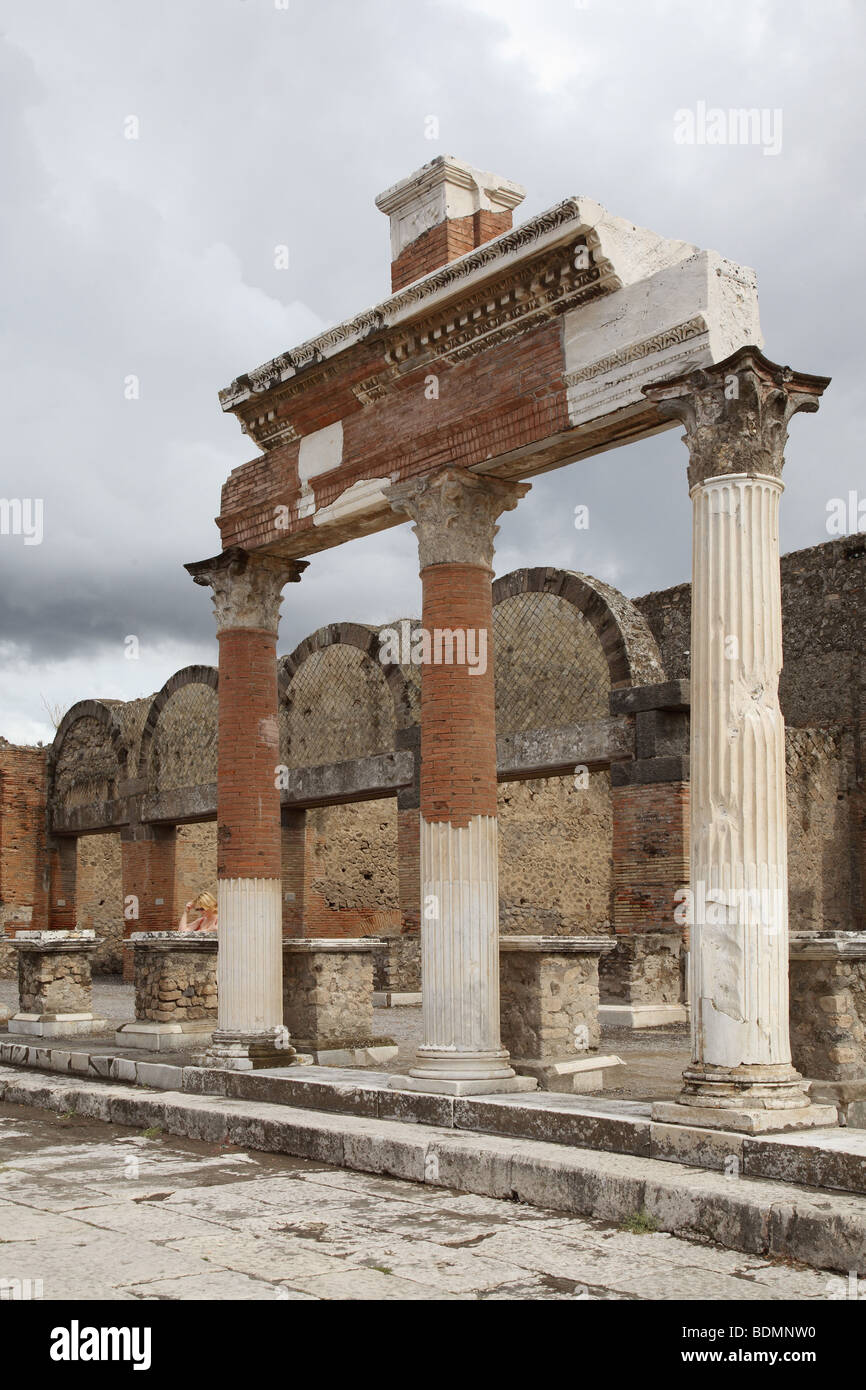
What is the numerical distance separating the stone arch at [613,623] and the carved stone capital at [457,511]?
5.66m

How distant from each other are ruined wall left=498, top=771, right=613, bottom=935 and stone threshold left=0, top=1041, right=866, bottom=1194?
10.9 meters

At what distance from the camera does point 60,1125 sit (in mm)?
8727

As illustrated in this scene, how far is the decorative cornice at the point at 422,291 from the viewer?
23.4 feet

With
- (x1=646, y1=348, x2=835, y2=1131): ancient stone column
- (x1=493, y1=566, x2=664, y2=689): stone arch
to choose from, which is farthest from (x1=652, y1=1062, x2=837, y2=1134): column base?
(x1=493, y1=566, x2=664, y2=689): stone arch

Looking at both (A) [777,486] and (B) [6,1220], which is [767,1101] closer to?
(A) [777,486]

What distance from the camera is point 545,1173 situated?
5.77 m

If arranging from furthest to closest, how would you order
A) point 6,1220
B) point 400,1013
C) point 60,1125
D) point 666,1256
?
point 400,1013 → point 60,1125 → point 6,1220 → point 666,1256

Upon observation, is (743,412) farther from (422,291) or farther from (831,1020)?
(831,1020)

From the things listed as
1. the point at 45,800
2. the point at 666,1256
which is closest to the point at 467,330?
the point at 666,1256

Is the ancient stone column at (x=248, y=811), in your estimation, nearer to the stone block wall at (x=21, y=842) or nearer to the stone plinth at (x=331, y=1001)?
the stone plinth at (x=331, y=1001)

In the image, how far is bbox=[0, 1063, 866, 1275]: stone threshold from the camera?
472 cm

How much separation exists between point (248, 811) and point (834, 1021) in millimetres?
4383

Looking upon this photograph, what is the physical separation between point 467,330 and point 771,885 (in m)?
3.81

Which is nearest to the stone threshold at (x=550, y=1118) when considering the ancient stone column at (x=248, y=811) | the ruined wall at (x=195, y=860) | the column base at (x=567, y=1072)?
the ancient stone column at (x=248, y=811)
